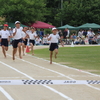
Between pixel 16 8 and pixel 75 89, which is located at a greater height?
pixel 16 8

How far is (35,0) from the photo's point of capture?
185 ft

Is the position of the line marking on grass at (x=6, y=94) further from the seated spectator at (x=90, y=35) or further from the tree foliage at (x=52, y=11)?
the tree foliage at (x=52, y=11)

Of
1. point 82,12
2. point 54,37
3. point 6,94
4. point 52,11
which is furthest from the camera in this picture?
point 52,11

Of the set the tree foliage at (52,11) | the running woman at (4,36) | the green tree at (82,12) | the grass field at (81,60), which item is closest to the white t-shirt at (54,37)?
the grass field at (81,60)

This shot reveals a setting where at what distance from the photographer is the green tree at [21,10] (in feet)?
175

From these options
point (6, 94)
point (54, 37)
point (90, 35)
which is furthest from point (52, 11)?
point (6, 94)

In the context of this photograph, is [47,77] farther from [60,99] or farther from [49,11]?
[49,11]

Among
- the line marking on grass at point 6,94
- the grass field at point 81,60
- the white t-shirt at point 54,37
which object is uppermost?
the white t-shirt at point 54,37

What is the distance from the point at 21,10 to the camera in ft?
176

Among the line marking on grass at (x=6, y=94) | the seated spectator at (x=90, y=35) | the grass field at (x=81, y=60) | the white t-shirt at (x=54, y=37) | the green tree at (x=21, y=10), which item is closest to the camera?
the line marking on grass at (x=6, y=94)

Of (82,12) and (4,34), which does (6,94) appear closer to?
(4,34)

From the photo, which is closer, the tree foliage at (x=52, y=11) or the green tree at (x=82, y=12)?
the tree foliage at (x=52, y=11)

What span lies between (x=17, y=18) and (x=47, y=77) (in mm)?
42100

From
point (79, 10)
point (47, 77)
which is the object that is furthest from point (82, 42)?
point (47, 77)
